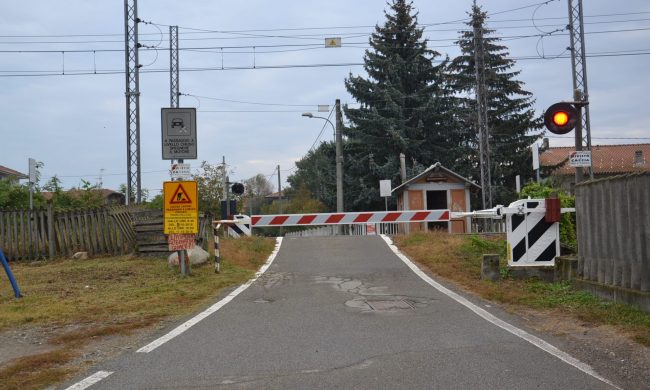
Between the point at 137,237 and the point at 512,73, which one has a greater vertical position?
the point at 512,73

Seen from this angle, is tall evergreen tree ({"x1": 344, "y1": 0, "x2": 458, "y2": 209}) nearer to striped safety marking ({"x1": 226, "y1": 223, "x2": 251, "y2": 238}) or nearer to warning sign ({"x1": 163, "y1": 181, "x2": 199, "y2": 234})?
striped safety marking ({"x1": 226, "y1": 223, "x2": 251, "y2": 238})

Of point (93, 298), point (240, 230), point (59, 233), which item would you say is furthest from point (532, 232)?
point (240, 230)

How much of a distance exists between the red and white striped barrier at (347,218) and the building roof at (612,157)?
3768 cm

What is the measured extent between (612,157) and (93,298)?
55.5 m

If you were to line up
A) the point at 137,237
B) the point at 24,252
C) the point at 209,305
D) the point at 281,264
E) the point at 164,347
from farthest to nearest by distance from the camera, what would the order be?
1. the point at 24,252
2. the point at 137,237
3. the point at 281,264
4. the point at 209,305
5. the point at 164,347

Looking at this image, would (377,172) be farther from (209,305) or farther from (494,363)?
(494,363)

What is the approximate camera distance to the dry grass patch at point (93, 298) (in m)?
6.34

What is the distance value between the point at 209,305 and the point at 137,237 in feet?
24.5


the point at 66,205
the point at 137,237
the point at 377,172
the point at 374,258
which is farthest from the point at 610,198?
the point at 377,172

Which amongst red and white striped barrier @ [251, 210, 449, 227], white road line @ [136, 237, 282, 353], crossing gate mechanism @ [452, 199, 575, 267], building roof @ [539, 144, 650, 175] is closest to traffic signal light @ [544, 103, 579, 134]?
crossing gate mechanism @ [452, 199, 575, 267]

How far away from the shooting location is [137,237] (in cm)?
1652

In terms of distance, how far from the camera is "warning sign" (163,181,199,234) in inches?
517

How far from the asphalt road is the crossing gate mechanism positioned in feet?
5.76

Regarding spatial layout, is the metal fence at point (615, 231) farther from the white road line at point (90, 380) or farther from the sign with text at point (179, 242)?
the sign with text at point (179, 242)
